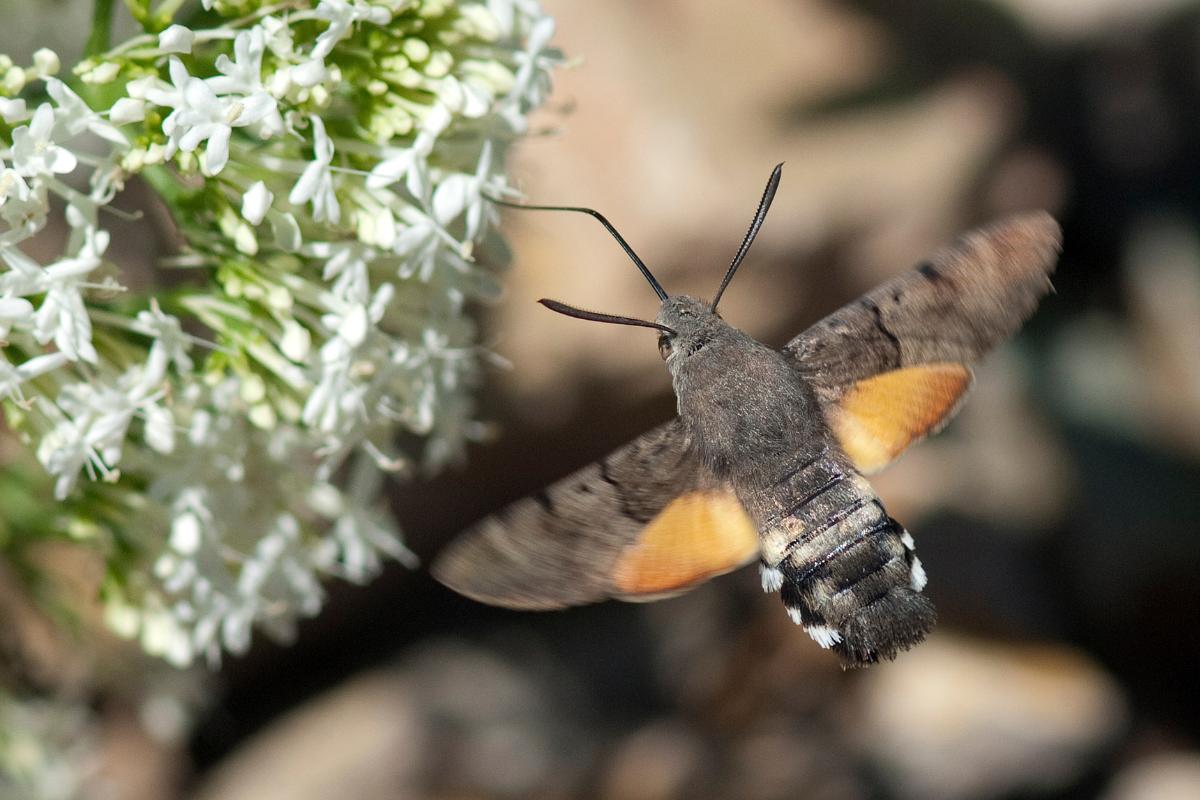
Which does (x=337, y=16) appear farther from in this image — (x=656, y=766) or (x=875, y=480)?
(x=875, y=480)

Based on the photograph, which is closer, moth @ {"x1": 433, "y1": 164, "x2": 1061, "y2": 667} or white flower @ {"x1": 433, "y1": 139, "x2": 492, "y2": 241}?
moth @ {"x1": 433, "y1": 164, "x2": 1061, "y2": 667}

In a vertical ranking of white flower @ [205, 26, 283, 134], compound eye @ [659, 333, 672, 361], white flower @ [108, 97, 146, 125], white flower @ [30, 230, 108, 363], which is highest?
white flower @ [205, 26, 283, 134]

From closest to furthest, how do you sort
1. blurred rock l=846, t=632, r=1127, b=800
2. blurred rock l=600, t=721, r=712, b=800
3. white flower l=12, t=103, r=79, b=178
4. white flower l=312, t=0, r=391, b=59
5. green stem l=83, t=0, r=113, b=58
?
1. white flower l=12, t=103, r=79, b=178
2. white flower l=312, t=0, r=391, b=59
3. green stem l=83, t=0, r=113, b=58
4. blurred rock l=600, t=721, r=712, b=800
5. blurred rock l=846, t=632, r=1127, b=800

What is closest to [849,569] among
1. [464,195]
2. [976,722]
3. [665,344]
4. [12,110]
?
[665,344]

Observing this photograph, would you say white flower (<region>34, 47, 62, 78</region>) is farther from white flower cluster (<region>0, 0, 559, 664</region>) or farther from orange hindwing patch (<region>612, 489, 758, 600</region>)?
orange hindwing patch (<region>612, 489, 758, 600</region>)

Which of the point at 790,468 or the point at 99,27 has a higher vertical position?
the point at 99,27

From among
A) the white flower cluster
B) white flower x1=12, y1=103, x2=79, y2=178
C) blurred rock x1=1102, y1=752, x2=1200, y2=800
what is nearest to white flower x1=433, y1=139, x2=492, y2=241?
the white flower cluster

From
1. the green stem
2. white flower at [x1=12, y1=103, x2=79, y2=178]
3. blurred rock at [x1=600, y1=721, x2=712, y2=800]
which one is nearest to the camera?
white flower at [x1=12, y1=103, x2=79, y2=178]
